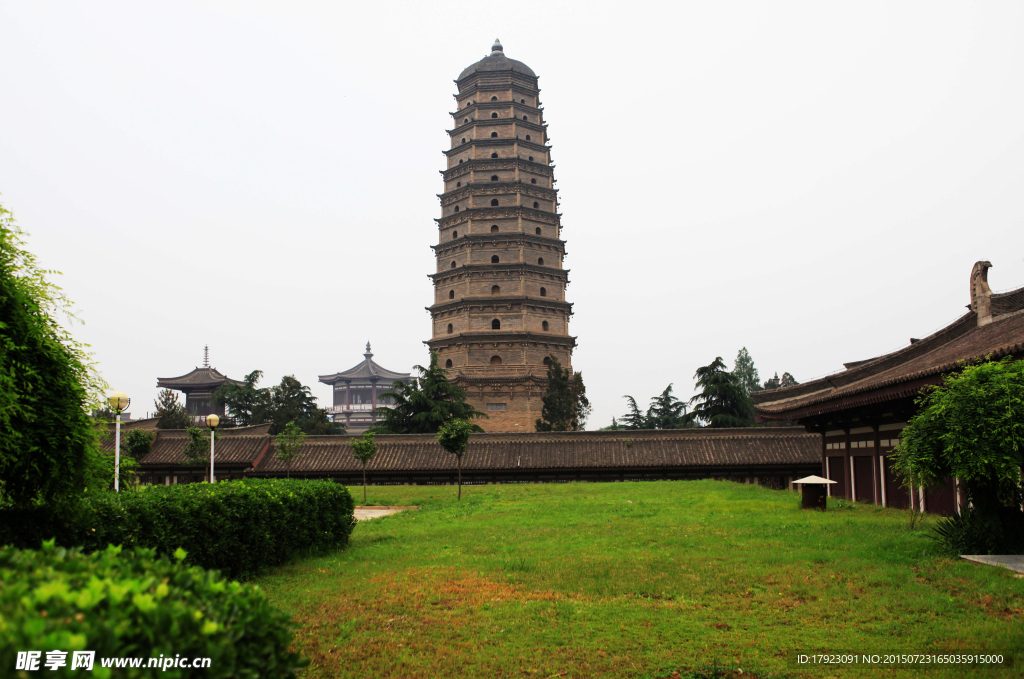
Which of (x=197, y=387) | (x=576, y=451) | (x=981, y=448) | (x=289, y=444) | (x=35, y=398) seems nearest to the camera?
(x=35, y=398)

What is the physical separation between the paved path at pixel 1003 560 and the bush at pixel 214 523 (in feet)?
30.5

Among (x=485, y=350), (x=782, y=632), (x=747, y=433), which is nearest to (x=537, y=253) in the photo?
(x=485, y=350)

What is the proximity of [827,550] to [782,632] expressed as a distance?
4439 millimetres

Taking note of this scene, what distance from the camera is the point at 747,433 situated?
29.8 metres

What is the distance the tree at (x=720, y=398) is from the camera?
3997 cm

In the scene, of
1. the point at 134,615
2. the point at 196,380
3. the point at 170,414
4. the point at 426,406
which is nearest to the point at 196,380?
the point at 196,380

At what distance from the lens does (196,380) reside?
61.8 metres

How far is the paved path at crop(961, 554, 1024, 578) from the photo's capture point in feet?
28.0

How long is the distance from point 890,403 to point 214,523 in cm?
1375

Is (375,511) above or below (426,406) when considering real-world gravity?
below

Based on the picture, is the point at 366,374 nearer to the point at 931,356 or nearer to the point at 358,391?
the point at 358,391

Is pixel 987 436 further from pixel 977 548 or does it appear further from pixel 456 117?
pixel 456 117

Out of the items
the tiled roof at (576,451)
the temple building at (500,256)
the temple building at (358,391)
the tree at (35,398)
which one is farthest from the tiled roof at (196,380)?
the tree at (35,398)

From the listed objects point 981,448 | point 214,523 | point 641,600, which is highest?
point 981,448
